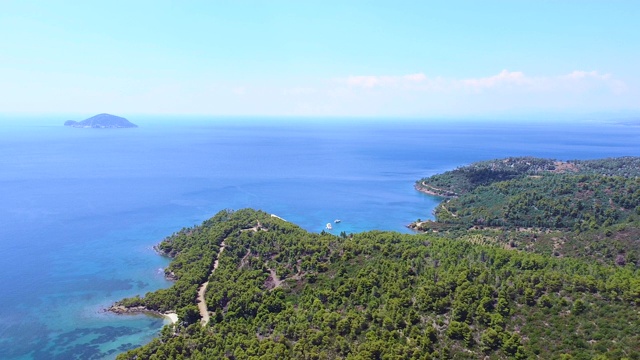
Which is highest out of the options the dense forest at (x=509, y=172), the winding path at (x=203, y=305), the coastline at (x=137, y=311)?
the dense forest at (x=509, y=172)

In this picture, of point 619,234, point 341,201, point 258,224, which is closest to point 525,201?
point 619,234

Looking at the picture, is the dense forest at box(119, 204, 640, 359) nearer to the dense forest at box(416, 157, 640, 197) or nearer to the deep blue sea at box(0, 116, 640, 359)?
the deep blue sea at box(0, 116, 640, 359)

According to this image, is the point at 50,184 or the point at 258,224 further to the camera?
the point at 50,184

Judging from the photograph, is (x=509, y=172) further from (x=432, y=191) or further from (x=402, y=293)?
(x=402, y=293)

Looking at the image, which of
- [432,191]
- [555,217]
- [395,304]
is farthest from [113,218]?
[555,217]

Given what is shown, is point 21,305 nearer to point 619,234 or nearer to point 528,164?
point 619,234

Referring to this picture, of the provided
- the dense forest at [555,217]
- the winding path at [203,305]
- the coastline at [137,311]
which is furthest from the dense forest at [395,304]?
the dense forest at [555,217]

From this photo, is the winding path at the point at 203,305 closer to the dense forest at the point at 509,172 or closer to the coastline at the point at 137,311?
the coastline at the point at 137,311
